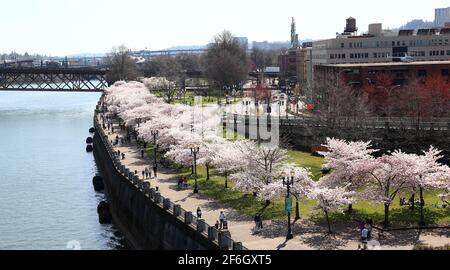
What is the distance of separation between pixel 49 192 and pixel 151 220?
1094 inches

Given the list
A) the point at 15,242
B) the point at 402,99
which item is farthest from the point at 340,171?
the point at 402,99

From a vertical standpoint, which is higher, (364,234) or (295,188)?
(295,188)

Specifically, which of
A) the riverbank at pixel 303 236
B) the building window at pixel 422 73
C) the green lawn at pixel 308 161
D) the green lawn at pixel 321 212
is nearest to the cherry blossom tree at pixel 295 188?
the green lawn at pixel 321 212

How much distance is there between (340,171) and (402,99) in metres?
40.7

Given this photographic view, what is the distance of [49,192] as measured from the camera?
231 ft

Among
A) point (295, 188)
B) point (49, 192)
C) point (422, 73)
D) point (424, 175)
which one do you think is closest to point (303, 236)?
point (295, 188)

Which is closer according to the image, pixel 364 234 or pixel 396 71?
pixel 364 234

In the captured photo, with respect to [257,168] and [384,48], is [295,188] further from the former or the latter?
[384,48]

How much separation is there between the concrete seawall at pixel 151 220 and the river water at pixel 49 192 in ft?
6.80

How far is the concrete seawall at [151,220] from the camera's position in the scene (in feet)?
119

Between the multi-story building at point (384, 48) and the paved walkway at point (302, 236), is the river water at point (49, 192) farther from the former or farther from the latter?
the multi-story building at point (384, 48)

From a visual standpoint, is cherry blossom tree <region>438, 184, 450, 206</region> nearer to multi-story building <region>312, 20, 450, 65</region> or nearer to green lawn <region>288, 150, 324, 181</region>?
green lawn <region>288, 150, 324, 181</region>

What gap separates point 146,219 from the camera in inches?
1881

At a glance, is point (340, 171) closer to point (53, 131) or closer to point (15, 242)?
point (15, 242)
